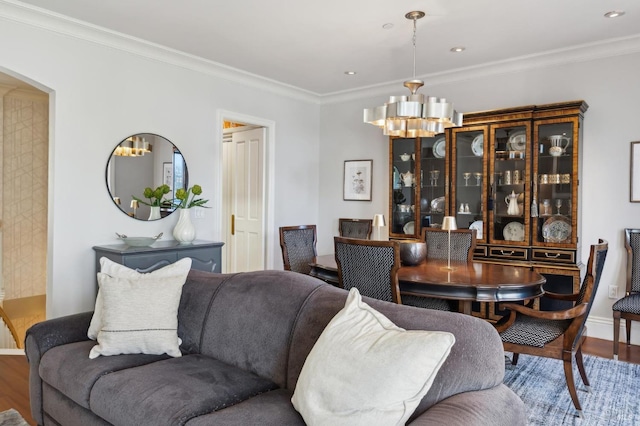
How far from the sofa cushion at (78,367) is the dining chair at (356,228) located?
3.57m

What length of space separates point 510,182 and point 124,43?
381 cm

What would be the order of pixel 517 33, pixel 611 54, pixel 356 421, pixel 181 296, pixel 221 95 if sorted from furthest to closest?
pixel 221 95
pixel 611 54
pixel 517 33
pixel 181 296
pixel 356 421

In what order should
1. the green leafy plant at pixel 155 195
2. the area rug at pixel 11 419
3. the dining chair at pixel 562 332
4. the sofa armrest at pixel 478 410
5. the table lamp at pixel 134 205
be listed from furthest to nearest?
1. the green leafy plant at pixel 155 195
2. the table lamp at pixel 134 205
3. the dining chair at pixel 562 332
4. the area rug at pixel 11 419
5. the sofa armrest at pixel 478 410

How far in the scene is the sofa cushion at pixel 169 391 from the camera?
171 cm

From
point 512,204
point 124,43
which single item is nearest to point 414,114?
point 512,204

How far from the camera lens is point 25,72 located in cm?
348

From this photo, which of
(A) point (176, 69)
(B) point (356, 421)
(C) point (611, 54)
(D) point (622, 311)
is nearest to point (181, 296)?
(B) point (356, 421)

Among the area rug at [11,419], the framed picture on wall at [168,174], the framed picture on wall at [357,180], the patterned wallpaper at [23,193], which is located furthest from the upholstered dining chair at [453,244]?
the patterned wallpaper at [23,193]

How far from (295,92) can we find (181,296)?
150 inches

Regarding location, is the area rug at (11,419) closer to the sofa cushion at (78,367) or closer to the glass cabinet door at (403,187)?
the sofa cushion at (78,367)

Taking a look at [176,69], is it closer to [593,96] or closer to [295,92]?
[295,92]

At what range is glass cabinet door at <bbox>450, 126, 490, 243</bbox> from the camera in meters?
4.55

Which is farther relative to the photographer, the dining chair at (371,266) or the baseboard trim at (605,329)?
the baseboard trim at (605,329)

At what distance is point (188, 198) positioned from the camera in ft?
15.0
